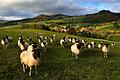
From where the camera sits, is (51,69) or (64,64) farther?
(64,64)

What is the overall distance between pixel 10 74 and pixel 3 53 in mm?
13747

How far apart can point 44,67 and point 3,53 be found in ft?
42.8

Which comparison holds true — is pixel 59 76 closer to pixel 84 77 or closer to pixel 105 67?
pixel 84 77

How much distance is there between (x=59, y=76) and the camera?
85.5 ft

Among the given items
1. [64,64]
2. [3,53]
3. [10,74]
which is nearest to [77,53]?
[64,64]

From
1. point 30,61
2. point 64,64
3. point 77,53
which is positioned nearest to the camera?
point 30,61

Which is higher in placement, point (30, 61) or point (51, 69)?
point (30, 61)

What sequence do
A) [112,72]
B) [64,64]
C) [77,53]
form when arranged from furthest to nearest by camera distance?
[77,53]
[64,64]
[112,72]

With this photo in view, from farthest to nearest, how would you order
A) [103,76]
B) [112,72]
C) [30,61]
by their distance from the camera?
[112,72]
[103,76]
[30,61]

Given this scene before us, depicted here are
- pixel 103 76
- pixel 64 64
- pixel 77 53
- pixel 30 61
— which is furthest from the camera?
pixel 77 53

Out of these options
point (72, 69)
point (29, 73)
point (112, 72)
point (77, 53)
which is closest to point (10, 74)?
point (29, 73)

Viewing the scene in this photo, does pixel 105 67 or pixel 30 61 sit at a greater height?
pixel 30 61

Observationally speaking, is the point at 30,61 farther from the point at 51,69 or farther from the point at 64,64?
the point at 64,64

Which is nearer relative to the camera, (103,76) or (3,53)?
(103,76)
